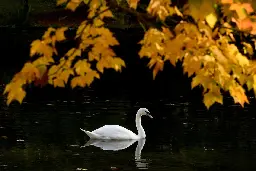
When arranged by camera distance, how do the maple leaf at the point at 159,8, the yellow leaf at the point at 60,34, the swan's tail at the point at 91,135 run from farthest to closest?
the swan's tail at the point at 91,135 → the yellow leaf at the point at 60,34 → the maple leaf at the point at 159,8

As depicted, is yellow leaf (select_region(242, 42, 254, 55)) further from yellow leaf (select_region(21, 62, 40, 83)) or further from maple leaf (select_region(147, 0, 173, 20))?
yellow leaf (select_region(21, 62, 40, 83))

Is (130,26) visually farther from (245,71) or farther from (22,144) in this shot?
(245,71)

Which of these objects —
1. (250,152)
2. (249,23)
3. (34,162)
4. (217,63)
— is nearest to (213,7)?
(249,23)

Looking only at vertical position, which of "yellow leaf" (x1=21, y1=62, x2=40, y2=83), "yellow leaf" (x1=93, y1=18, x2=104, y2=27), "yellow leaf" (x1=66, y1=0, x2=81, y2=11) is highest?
"yellow leaf" (x1=66, y1=0, x2=81, y2=11)

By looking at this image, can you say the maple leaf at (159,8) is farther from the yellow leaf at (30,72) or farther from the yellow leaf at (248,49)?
the yellow leaf at (30,72)

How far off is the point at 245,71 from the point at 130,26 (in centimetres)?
7085

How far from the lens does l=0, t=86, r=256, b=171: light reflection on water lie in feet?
67.9

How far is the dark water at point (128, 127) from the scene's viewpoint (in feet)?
68.4

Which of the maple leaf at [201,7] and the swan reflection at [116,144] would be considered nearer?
the maple leaf at [201,7]

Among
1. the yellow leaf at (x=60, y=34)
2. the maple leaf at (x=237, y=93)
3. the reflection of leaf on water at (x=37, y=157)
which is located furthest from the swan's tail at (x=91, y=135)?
the maple leaf at (x=237, y=93)

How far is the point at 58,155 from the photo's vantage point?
21.8 m

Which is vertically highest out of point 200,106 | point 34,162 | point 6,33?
point 6,33

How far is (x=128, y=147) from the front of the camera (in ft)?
82.4

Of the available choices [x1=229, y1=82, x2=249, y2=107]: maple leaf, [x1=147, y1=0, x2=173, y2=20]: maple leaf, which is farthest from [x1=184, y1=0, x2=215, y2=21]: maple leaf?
[x1=229, y1=82, x2=249, y2=107]: maple leaf
